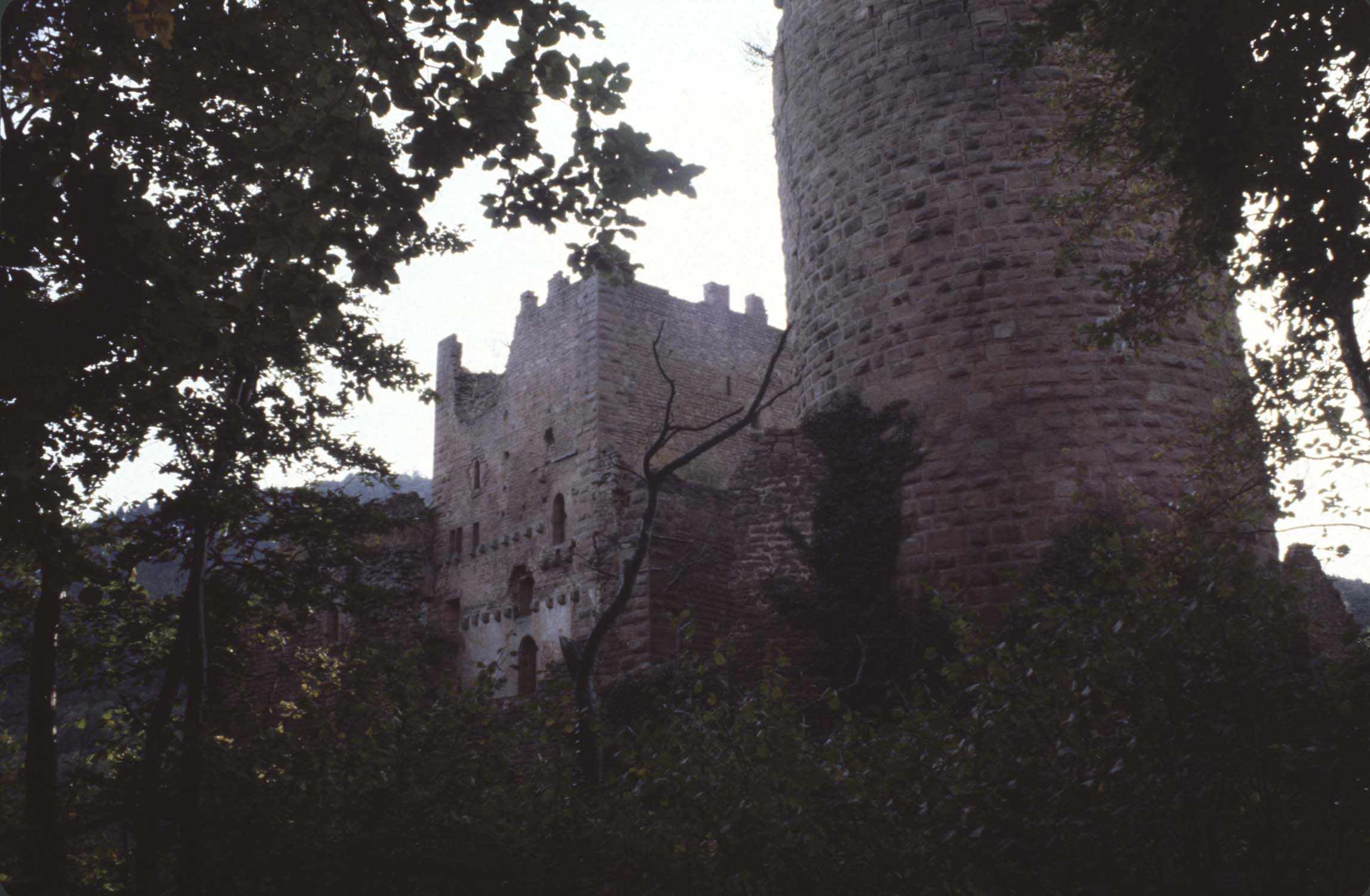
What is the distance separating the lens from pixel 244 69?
6.79m

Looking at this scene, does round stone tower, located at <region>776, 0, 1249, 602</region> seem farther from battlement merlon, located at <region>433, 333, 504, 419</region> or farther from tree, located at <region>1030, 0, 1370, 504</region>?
battlement merlon, located at <region>433, 333, 504, 419</region>

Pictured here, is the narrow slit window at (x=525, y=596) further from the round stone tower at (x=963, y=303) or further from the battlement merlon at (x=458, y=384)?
the round stone tower at (x=963, y=303)

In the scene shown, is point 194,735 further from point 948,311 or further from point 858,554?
point 948,311

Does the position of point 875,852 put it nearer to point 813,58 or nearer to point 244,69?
point 244,69

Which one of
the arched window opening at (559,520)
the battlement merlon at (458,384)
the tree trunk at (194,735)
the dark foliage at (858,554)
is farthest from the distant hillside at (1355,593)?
the tree trunk at (194,735)

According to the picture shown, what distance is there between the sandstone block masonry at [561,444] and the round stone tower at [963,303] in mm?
11144

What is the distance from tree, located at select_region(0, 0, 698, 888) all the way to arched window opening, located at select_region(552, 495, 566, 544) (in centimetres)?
1594

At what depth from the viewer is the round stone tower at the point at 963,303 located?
8.29 metres

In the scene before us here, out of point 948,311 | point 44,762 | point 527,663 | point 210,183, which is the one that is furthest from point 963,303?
point 527,663

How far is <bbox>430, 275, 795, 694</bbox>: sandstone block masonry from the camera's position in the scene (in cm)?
2328

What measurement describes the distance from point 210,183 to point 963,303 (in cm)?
566

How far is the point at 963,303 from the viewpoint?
8.78 metres

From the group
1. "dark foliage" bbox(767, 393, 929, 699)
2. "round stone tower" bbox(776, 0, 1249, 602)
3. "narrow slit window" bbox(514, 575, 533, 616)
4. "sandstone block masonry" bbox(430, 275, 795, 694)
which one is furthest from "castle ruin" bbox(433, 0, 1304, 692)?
"narrow slit window" bbox(514, 575, 533, 616)

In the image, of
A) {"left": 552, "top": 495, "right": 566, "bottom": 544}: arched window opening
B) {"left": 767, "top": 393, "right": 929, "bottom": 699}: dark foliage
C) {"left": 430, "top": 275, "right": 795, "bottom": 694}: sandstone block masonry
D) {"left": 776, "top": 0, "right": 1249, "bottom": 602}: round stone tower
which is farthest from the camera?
{"left": 552, "top": 495, "right": 566, "bottom": 544}: arched window opening
